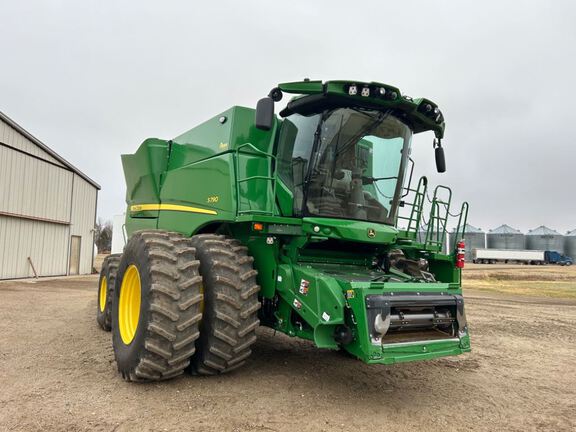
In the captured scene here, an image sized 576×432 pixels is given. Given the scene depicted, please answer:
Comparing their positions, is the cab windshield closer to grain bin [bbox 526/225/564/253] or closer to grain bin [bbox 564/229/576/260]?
grain bin [bbox 526/225/564/253]

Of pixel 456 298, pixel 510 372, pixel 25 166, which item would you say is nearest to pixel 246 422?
pixel 456 298

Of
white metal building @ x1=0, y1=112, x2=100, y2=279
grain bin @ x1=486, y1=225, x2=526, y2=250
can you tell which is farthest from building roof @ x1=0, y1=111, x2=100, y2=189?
grain bin @ x1=486, y1=225, x2=526, y2=250

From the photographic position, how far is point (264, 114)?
15.6 ft

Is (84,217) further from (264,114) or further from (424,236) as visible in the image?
(264,114)

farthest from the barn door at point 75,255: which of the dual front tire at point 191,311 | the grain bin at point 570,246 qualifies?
the grain bin at point 570,246

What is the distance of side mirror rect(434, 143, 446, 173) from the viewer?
6.21 metres

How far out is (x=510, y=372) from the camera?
611 centimetres

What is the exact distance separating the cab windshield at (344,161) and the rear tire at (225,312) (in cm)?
100

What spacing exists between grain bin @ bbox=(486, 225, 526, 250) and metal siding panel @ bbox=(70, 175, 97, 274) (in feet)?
217

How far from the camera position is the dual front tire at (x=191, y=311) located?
4.50 meters

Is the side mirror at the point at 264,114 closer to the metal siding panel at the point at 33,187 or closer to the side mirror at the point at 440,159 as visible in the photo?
the side mirror at the point at 440,159

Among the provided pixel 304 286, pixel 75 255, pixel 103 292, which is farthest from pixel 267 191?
pixel 75 255

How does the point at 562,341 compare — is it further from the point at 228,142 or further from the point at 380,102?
the point at 228,142

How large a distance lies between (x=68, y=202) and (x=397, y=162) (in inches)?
764
